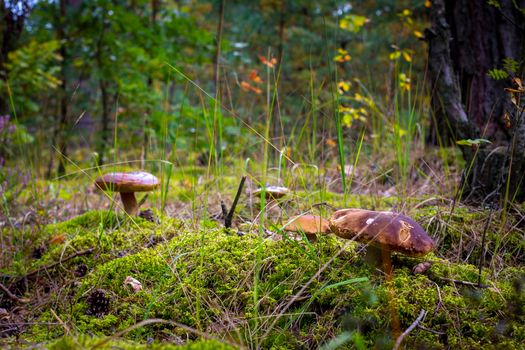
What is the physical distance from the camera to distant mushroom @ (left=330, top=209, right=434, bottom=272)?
137 centimetres

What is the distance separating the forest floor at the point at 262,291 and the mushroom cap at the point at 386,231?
0.11 meters

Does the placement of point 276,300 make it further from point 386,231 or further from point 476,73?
point 476,73

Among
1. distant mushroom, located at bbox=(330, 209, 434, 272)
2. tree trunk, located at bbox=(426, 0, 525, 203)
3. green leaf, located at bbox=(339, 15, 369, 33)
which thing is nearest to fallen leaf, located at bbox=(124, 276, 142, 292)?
distant mushroom, located at bbox=(330, 209, 434, 272)

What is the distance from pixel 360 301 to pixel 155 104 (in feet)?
16.4

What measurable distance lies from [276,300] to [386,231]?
534 mm

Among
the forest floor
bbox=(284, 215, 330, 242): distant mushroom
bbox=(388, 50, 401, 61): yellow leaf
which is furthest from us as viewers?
bbox=(388, 50, 401, 61): yellow leaf

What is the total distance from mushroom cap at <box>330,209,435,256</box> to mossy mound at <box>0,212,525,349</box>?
0.09m

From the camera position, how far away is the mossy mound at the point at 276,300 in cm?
133

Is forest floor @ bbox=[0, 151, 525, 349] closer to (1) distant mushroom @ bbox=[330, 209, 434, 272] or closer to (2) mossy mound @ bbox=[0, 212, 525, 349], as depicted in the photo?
(2) mossy mound @ bbox=[0, 212, 525, 349]

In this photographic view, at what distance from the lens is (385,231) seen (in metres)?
1.37

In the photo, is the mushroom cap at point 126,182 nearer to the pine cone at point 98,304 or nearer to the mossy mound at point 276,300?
the mossy mound at point 276,300

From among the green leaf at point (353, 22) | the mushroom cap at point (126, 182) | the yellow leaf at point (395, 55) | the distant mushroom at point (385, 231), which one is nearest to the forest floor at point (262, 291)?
the distant mushroom at point (385, 231)

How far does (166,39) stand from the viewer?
5945mm

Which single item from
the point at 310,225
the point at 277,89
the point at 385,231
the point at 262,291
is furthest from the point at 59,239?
the point at 385,231
